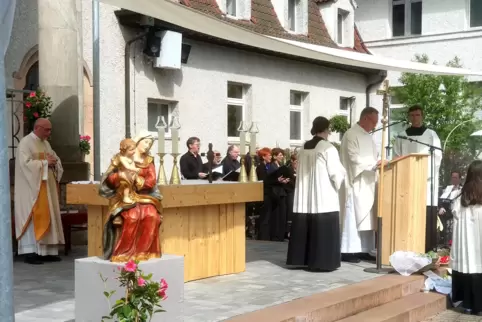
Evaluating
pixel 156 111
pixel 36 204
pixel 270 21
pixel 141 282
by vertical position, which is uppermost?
pixel 270 21

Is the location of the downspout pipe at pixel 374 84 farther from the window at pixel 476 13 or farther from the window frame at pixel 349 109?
the window at pixel 476 13

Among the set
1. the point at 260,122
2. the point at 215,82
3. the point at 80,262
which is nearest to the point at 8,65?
the point at 215,82

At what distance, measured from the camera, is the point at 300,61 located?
19.9 m

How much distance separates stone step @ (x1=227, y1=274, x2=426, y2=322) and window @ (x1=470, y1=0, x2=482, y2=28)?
18408 mm

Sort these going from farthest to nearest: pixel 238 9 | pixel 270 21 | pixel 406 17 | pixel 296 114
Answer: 1. pixel 406 17
2. pixel 296 114
3. pixel 270 21
4. pixel 238 9

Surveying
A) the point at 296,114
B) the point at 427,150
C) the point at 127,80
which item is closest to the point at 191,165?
the point at 427,150

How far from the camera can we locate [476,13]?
2530 cm

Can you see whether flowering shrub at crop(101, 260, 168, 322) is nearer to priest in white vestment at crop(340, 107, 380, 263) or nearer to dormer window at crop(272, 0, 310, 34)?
priest in white vestment at crop(340, 107, 380, 263)

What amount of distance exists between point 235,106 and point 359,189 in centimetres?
870

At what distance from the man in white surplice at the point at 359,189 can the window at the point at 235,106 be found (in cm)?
811

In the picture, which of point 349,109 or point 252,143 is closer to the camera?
point 252,143

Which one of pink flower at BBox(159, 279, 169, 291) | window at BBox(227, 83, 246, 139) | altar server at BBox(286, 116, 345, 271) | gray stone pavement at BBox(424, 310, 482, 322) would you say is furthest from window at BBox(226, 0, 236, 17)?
pink flower at BBox(159, 279, 169, 291)

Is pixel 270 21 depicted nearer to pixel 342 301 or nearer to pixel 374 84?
pixel 374 84

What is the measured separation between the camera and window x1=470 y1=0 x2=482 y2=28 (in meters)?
25.3
